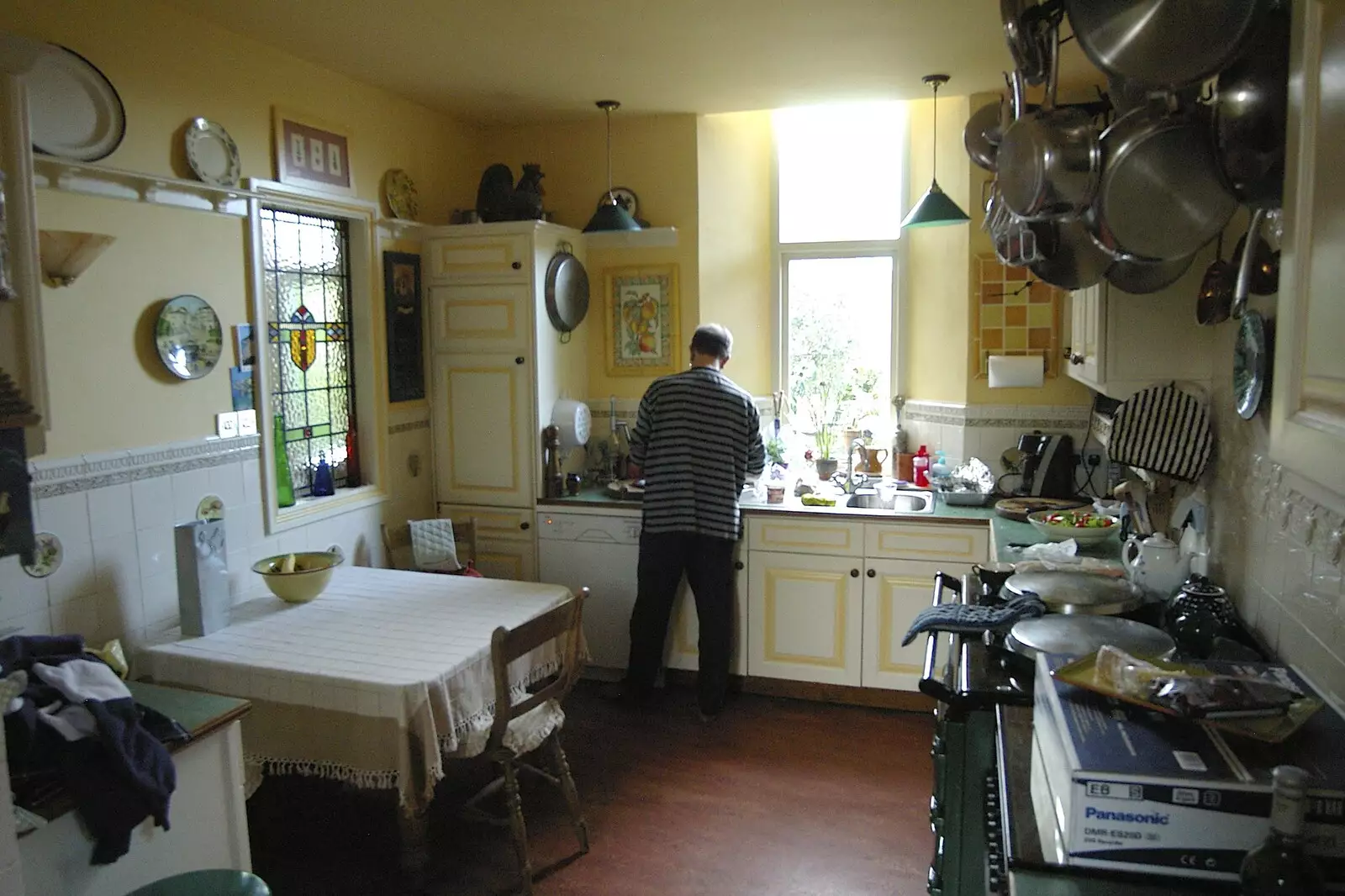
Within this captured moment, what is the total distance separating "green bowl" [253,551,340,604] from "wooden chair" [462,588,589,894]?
718 mm

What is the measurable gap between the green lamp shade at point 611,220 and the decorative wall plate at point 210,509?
184cm

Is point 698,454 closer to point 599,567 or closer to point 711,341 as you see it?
point 711,341

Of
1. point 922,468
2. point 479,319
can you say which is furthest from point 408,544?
point 922,468

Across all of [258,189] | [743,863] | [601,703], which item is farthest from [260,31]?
[743,863]

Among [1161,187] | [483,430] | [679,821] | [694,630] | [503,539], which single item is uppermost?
[1161,187]

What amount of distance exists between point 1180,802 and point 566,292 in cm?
356

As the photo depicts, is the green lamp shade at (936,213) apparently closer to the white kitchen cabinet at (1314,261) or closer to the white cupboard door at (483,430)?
the white cupboard door at (483,430)

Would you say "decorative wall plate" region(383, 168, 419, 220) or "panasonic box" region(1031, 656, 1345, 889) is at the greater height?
"decorative wall plate" region(383, 168, 419, 220)

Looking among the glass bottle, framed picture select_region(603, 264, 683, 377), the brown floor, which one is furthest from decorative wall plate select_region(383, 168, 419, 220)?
the glass bottle

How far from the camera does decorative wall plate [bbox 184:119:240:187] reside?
2.97m

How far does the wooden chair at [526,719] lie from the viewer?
8.36 ft

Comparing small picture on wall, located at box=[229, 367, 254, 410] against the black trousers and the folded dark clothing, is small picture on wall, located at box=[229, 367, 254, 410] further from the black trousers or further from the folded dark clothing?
the folded dark clothing

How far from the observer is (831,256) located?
457 cm

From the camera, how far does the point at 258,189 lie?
10.6 ft
